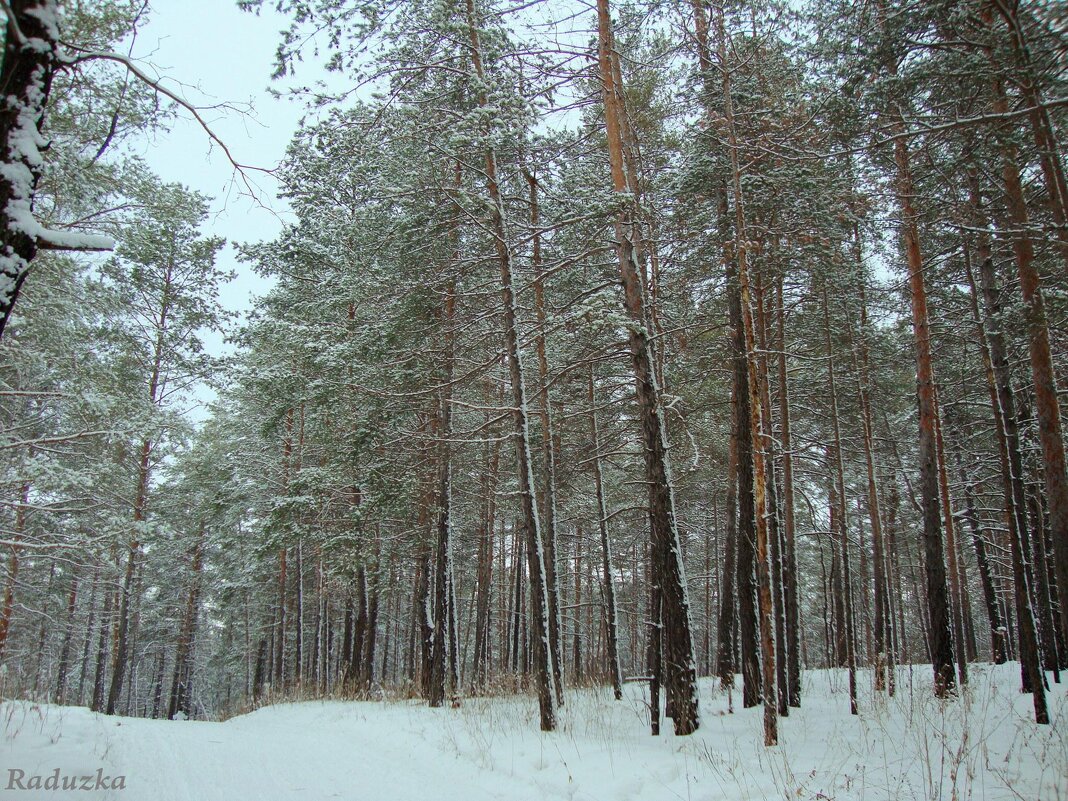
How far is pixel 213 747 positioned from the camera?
795 cm

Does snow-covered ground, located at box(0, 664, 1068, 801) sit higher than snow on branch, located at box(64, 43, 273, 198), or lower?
lower

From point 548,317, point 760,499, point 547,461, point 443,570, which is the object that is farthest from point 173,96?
point 443,570

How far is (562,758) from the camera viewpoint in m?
6.23

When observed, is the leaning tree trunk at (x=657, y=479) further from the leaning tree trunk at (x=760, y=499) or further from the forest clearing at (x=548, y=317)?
the leaning tree trunk at (x=760, y=499)

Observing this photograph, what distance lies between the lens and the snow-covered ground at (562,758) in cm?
482

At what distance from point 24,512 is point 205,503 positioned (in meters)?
9.82

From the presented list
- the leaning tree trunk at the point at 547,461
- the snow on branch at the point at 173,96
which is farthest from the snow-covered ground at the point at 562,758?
the snow on branch at the point at 173,96

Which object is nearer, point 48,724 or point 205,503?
point 48,724

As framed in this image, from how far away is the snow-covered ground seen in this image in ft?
15.8

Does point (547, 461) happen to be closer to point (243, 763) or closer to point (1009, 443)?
point (243, 763)

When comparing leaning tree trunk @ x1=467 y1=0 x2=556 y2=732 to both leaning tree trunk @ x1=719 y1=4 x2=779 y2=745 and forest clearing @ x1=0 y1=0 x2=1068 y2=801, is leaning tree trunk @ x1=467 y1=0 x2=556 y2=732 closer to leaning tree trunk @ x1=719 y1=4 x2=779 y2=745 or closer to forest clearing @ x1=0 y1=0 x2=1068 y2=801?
forest clearing @ x1=0 y1=0 x2=1068 y2=801

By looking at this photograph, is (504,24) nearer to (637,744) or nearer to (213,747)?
(637,744)

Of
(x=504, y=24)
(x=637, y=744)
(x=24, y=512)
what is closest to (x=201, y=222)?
(x=24, y=512)

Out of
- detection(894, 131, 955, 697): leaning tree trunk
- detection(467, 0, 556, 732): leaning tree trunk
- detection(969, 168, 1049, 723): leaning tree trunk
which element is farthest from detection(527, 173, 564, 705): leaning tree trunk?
detection(969, 168, 1049, 723): leaning tree trunk
